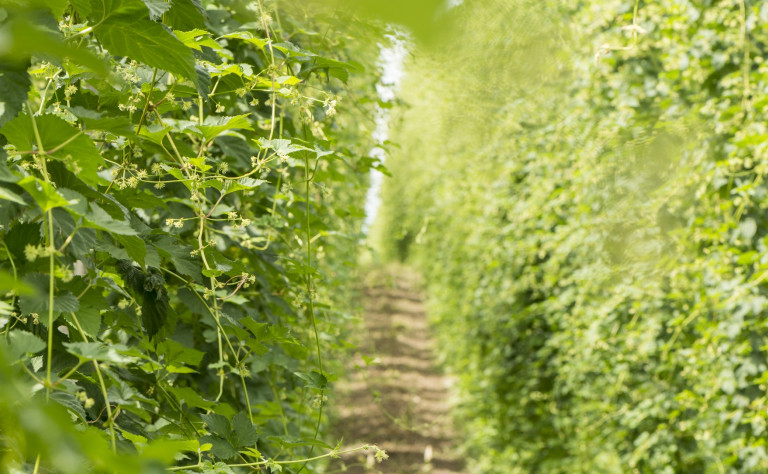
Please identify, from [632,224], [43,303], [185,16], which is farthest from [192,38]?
[632,224]

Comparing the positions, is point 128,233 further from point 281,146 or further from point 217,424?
point 217,424

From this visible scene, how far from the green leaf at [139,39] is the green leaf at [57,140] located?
0.10m

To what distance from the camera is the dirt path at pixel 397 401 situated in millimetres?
5754

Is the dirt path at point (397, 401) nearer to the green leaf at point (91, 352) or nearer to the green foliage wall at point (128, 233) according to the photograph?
the green foliage wall at point (128, 233)

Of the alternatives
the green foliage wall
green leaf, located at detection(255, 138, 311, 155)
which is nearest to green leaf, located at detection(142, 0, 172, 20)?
the green foliage wall

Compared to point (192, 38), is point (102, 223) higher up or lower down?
lower down

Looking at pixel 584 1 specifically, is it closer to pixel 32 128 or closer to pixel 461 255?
pixel 32 128

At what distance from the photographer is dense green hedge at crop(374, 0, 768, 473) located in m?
2.53

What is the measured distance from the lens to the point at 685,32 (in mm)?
2934

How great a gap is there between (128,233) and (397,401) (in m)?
6.70

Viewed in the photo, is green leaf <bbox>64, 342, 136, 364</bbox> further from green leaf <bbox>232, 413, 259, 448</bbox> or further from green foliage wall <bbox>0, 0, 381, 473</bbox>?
green leaf <bbox>232, 413, 259, 448</bbox>

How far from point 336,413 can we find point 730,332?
12.9 ft

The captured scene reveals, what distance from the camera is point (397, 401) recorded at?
7.12 metres

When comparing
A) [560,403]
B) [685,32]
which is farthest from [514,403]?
[685,32]
